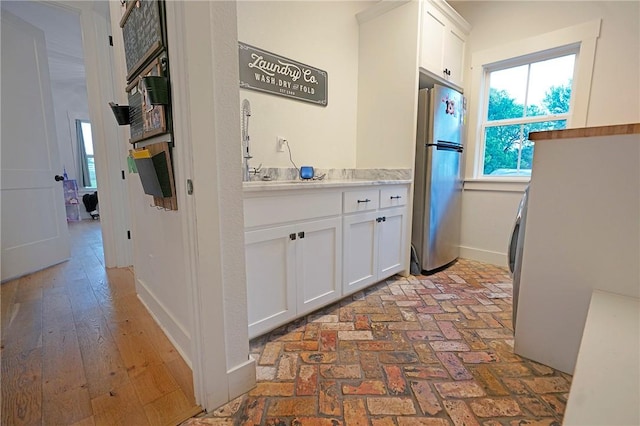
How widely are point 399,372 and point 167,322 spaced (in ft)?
4.11

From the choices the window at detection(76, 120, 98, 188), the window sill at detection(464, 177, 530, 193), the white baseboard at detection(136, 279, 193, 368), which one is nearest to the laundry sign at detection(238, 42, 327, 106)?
the white baseboard at detection(136, 279, 193, 368)

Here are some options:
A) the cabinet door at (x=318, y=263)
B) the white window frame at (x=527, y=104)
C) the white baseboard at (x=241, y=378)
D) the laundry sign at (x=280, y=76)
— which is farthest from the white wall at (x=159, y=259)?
the white window frame at (x=527, y=104)

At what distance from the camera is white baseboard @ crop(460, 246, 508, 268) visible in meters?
2.91

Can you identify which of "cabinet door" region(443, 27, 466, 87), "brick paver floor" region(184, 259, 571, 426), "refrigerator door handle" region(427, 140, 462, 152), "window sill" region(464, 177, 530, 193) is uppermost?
"cabinet door" region(443, 27, 466, 87)

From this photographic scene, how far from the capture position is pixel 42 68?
105 inches

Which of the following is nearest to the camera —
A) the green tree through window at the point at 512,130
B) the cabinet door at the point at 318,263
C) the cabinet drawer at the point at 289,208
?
the cabinet drawer at the point at 289,208

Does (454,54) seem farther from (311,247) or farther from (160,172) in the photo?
(160,172)

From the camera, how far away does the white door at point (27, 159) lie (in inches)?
96.0

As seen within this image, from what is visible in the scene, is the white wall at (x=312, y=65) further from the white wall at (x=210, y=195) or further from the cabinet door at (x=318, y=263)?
the white wall at (x=210, y=195)

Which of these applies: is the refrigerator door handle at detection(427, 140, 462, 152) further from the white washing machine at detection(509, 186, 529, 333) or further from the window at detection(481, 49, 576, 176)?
the white washing machine at detection(509, 186, 529, 333)

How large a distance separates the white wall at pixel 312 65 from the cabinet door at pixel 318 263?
768 millimetres

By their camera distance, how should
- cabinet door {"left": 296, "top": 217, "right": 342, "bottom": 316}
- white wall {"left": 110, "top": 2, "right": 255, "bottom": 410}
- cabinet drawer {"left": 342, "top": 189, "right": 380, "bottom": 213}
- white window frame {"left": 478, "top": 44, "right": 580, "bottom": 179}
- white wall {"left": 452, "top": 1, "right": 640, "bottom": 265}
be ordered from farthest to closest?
1. white window frame {"left": 478, "top": 44, "right": 580, "bottom": 179}
2. white wall {"left": 452, "top": 1, "right": 640, "bottom": 265}
3. cabinet drawer {"left": 342, "top": 189, "right": 380, "bottom": 213}
4. cabinet door {"left": 296, "top": 217, "right": 342, "bottom": 316}
5. white wall {"left": 110, "top": 2, "right": 255, "bottom": 410}

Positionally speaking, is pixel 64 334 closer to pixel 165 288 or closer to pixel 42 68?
pixel 165 288

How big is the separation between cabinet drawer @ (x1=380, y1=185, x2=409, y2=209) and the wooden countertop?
3.47 ft
